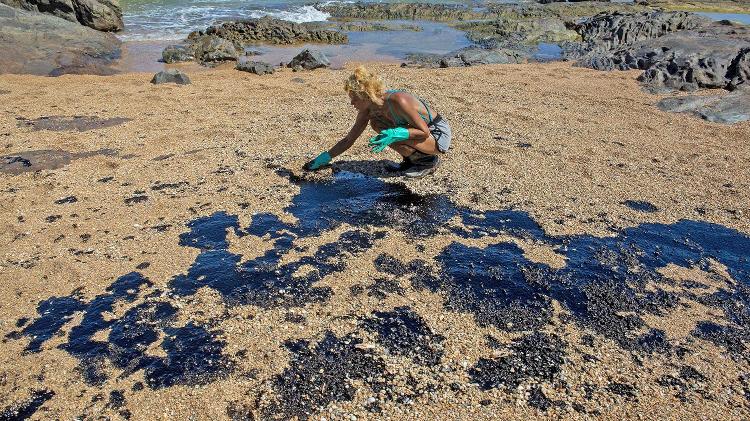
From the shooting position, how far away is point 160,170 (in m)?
6.43

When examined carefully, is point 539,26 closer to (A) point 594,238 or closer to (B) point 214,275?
(A) point 594,238

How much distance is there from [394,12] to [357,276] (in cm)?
2175

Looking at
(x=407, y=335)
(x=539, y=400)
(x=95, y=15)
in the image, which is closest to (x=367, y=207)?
(x=407, y=335)

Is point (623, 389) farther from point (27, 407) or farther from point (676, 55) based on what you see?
point (676, 55)

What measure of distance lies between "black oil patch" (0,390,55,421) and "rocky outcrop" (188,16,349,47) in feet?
49.6

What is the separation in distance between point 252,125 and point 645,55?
33.6 feet

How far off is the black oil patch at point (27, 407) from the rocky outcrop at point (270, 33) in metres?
15.1

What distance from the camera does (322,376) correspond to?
11.7 feet

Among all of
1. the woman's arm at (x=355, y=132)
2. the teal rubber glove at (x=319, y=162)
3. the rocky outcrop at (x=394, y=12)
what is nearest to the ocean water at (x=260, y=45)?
the rocky outcrop at (x=394, y=12)

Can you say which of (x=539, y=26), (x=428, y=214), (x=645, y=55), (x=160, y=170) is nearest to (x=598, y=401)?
(x=428, y=214)

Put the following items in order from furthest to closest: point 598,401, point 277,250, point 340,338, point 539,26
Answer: point 539,26, point 277,250, point 340,338, point 598,401

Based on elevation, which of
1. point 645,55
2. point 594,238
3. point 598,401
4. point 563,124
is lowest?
point 598,401

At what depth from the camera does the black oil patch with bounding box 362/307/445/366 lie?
3.78 m

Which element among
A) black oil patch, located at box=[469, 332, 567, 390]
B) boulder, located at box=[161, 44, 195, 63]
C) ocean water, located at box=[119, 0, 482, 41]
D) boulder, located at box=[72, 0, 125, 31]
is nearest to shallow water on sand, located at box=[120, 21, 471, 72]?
boulder, located at box=[161, 44, 195, 63]
